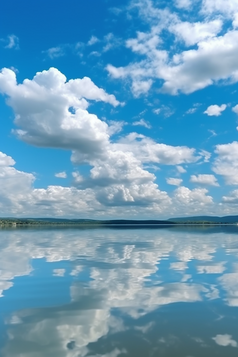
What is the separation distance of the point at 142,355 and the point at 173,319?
162 inches

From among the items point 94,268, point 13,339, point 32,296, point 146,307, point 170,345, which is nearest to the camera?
point 170,345

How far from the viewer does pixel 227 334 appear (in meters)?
12.8

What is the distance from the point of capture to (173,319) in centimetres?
1461

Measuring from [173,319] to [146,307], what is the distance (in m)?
2.28

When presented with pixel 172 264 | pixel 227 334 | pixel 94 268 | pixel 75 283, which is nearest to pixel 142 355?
pixel 227 334

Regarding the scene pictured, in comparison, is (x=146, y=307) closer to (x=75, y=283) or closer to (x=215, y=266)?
(x=75, y=283)

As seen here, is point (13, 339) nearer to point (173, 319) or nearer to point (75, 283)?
point (173, 319)

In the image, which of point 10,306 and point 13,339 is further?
point 10,306

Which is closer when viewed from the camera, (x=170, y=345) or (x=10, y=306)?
(x=170, y=345)

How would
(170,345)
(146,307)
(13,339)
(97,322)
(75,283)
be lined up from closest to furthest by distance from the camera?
(170,345) < (13,339) < (97,322) < (146,307) < (75,283)

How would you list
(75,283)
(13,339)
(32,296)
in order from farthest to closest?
(75,283), (32,296), (13,339)

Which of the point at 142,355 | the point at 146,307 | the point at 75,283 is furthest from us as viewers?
the point at 75,283

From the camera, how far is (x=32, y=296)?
1911 cm

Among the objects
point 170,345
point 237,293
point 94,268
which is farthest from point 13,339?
point 94,268
